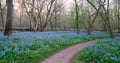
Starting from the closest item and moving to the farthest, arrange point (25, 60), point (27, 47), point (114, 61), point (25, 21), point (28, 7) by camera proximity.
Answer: point (114, 61) < point (25, 60) < point (27, 47) < point (28, 7) < point (25, 21)

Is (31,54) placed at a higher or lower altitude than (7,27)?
lower

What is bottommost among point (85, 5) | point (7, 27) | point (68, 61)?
point (68, 61)

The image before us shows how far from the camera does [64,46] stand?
1912 cm

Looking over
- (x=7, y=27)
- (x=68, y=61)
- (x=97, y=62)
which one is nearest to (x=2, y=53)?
(x=68, y=61)

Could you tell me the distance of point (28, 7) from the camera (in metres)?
46.1

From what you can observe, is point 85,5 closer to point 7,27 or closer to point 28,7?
point 28,7

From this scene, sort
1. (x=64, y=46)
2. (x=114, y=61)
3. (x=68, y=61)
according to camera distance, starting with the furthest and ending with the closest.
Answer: (x=64, y=46), (x=68, y=61), (x=114, y=61)

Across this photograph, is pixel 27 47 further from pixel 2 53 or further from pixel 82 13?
pixel 82 13

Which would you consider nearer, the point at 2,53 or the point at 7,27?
the point at 2,53

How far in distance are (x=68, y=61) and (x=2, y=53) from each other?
390 cm

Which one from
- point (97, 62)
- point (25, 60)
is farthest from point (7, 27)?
point (97, 62)

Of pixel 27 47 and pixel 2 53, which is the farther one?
pixel 27 47

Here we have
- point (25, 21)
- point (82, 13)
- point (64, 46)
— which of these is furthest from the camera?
point (25, 21)

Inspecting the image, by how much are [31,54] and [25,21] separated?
79.6 metres
